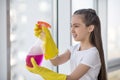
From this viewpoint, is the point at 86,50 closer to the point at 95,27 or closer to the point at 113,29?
Answer: the point at 95,27

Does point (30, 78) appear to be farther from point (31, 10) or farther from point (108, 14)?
point (108, 14)

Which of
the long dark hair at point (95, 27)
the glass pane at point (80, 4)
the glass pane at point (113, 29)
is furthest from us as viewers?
the glass pane at point (113, 29)

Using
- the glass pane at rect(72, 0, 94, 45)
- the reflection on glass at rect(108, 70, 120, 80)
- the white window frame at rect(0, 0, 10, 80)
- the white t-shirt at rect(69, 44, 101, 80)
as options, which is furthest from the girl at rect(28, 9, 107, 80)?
the reflection on glass at rect(108, 70, 120, 80)

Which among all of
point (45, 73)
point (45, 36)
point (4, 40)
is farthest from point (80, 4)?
point (45, 73)

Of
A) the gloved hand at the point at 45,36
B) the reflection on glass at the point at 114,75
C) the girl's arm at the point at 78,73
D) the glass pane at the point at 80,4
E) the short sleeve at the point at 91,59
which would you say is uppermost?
the glass pane at the point at 80,4

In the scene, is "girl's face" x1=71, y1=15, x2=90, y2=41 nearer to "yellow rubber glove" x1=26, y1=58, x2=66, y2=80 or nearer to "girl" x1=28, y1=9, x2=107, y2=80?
"girl" x1=28, y1=9, x2=107, y2=80

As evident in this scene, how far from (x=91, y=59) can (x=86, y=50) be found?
61 mm

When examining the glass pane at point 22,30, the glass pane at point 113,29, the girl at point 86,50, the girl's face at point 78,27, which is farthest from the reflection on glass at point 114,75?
the girl's face at point 78,27

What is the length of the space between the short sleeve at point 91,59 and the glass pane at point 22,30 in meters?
0.50

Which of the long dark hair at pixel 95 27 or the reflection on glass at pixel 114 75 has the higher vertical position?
the long dark hair at pixel 95 27

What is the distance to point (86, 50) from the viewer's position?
42.7 inches

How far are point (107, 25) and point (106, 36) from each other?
104 mm

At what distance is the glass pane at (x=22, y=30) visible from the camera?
4.51ft

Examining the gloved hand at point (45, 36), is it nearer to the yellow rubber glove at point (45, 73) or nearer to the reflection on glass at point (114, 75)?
the yellow rubber glove at point (45, 73)
